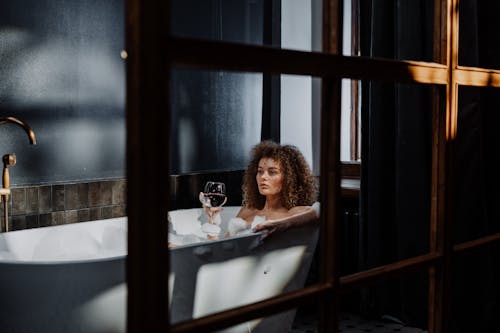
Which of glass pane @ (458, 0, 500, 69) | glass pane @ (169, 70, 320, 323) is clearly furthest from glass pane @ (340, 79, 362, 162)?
glass pane @ (458, 0, 500, 69)

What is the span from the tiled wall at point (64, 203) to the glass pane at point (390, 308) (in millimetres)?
1267

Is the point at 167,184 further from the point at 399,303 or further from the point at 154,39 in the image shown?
the point at 399,303

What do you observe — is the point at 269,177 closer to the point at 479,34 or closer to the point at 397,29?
the point at 397,29

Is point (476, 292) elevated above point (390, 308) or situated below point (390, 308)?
above

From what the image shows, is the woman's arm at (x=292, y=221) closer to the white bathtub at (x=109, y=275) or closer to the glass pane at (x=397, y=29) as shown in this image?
the white bathtub at (x=109, y=275)

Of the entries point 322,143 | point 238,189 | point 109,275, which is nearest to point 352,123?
point 238,189

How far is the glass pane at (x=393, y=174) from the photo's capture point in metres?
2.74

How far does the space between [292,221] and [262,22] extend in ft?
5.73

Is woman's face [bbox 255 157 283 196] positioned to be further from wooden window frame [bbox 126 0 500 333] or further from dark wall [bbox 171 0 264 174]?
wooden window frame [bbox 126 0 500 333]

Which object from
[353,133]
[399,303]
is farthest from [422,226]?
[353,133]

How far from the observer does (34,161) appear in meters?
2.92

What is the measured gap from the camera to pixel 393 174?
298cm

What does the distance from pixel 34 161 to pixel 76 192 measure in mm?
243

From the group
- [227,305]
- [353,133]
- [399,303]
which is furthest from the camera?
[353,133]
